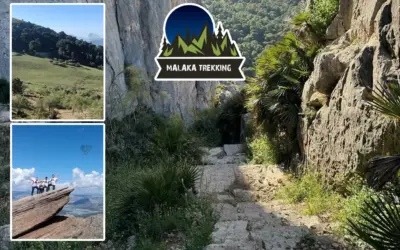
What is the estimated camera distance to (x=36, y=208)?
230 cm

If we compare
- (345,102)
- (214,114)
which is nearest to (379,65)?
(345,102)

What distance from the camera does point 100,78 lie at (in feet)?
8.09

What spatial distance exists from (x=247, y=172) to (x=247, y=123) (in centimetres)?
382

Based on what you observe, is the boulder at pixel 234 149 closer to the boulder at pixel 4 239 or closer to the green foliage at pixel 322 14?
the green foliage at pixel 322 14

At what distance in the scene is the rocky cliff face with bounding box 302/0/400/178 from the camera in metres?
4.34

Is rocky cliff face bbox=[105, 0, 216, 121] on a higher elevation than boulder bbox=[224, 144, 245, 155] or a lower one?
higher

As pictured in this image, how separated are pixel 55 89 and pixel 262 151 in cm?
653

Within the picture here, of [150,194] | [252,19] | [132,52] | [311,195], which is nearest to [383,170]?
[311,195]

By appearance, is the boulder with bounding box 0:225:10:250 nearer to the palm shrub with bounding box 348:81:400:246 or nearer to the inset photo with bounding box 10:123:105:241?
the inset photo with bounding box 10:123:105:241

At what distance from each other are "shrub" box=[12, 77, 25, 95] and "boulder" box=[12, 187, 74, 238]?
571mm

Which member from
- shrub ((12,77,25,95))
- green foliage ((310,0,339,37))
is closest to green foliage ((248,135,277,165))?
green foliage ((310,0,339,37))

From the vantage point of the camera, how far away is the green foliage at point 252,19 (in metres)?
12.0

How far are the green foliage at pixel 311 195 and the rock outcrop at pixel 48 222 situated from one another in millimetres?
3075

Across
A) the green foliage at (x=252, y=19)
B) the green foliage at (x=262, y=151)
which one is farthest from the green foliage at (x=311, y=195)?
the green foliage at (x=252, y=19)
